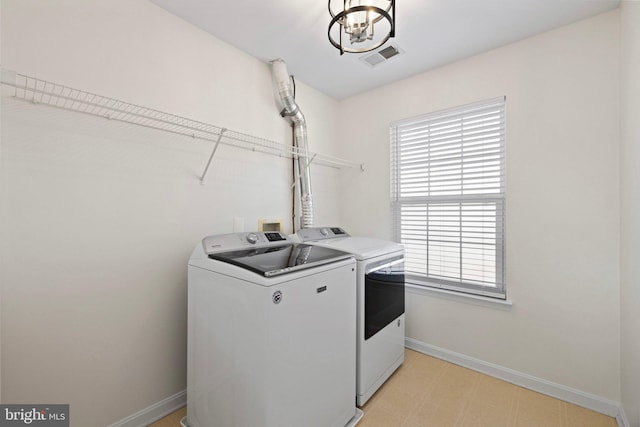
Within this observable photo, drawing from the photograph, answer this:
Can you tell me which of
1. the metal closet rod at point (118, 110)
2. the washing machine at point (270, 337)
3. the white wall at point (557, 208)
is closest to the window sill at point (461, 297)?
the white wall at point (557, 208)

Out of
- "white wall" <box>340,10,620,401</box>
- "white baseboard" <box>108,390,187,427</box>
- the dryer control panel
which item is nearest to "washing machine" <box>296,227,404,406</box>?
the dryer control panel

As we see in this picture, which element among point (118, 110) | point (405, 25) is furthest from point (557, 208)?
point (118, 110)

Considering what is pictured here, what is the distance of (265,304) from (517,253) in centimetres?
189

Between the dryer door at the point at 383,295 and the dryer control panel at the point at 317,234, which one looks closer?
the dryer door at the point at 383,295

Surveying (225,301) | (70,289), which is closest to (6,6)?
(70,289)

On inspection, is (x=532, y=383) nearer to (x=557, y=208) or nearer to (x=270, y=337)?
(x=557, y=208)

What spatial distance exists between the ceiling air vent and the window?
0.58 metres

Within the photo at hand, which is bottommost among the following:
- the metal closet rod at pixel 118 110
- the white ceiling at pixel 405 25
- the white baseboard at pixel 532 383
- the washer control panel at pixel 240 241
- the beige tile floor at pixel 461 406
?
the beige tile floor at pixel 461 406

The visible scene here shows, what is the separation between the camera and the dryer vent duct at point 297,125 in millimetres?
2168

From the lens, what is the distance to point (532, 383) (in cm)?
189

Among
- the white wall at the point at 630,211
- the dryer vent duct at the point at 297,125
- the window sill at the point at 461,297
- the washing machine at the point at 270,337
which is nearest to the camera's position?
the washing machine at the point at 270,337

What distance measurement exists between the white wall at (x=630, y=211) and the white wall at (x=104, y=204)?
7.54 feet

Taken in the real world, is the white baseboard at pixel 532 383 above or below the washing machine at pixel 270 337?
below

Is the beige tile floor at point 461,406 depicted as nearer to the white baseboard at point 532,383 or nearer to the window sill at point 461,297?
the white baseboard at point 532,383
